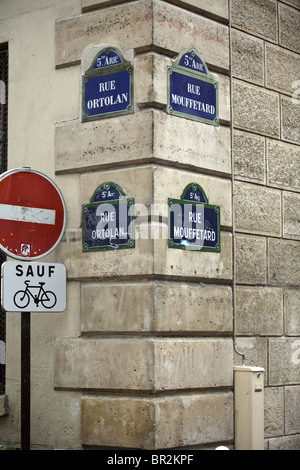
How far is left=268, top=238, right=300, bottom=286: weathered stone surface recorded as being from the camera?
8.40 meters

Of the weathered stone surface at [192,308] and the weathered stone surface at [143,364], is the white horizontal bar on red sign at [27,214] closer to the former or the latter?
the weathered stone surface at [192,308]

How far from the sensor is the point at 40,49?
26.6 ft

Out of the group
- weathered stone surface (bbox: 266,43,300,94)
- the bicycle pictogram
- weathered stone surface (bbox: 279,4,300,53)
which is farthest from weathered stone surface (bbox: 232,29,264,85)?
the bicycle pictogram

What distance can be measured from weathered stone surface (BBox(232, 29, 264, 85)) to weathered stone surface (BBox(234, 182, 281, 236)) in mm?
1003

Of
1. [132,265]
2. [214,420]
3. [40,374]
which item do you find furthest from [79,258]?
[214,420]

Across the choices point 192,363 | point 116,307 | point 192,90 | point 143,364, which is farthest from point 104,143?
point 192,363

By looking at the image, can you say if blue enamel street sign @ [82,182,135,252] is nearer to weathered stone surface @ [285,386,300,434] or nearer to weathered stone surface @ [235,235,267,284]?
weathered stone surface @ [235,235,267,284]

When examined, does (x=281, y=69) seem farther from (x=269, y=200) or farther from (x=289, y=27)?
(x=269, y=200)

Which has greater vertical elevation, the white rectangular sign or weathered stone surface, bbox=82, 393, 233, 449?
the white rectangular sign

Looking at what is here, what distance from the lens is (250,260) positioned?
8.14 meters

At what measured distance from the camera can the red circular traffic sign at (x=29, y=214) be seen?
21.8ft

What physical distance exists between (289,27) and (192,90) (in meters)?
1.74

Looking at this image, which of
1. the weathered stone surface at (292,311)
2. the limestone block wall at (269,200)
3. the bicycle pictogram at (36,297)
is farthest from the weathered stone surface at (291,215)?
the bicycle pictogram at (36,297)

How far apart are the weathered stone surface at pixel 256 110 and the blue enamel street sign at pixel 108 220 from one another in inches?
55.6
